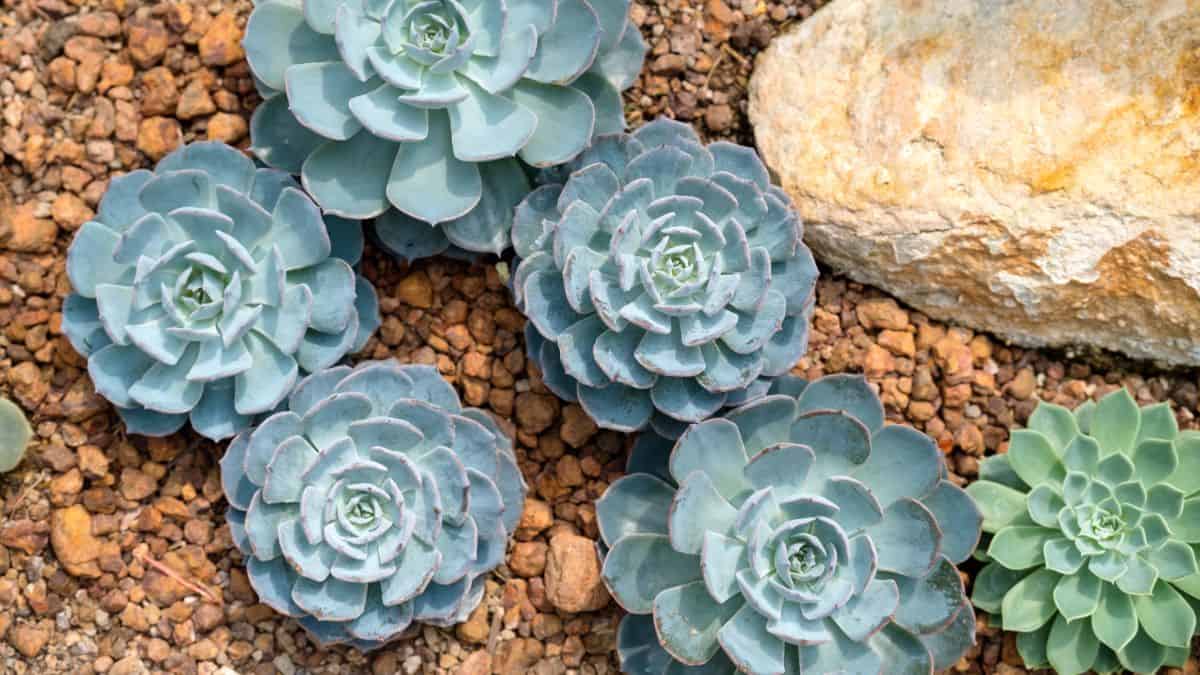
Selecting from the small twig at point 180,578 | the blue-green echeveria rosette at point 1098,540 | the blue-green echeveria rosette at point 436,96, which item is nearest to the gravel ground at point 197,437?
the small twig at point 180,578

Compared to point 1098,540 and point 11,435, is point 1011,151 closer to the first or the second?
point 1098,540

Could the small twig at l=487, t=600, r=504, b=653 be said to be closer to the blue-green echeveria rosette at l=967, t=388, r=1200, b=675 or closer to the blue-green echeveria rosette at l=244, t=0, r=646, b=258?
the blue-green echeveria rosette at l=244, t=0, r=646, b=258

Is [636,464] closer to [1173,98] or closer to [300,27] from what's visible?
[300,27]

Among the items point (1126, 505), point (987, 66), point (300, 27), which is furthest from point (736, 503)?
point (300, 27)

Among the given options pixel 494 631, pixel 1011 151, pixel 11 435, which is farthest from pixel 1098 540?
pixel 11 435

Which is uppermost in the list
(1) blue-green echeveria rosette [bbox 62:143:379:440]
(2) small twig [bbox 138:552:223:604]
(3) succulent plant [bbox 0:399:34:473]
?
(1) blue-green echeveria rosette [bbox 62:143:379:440]

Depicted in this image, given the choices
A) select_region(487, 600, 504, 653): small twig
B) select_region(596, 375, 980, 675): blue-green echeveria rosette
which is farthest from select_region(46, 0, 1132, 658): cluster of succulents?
select_region(487, 600, 504, 653): small twig

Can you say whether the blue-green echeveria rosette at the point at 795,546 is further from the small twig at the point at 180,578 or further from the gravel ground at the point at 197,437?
the small twig at the point at 180,578
